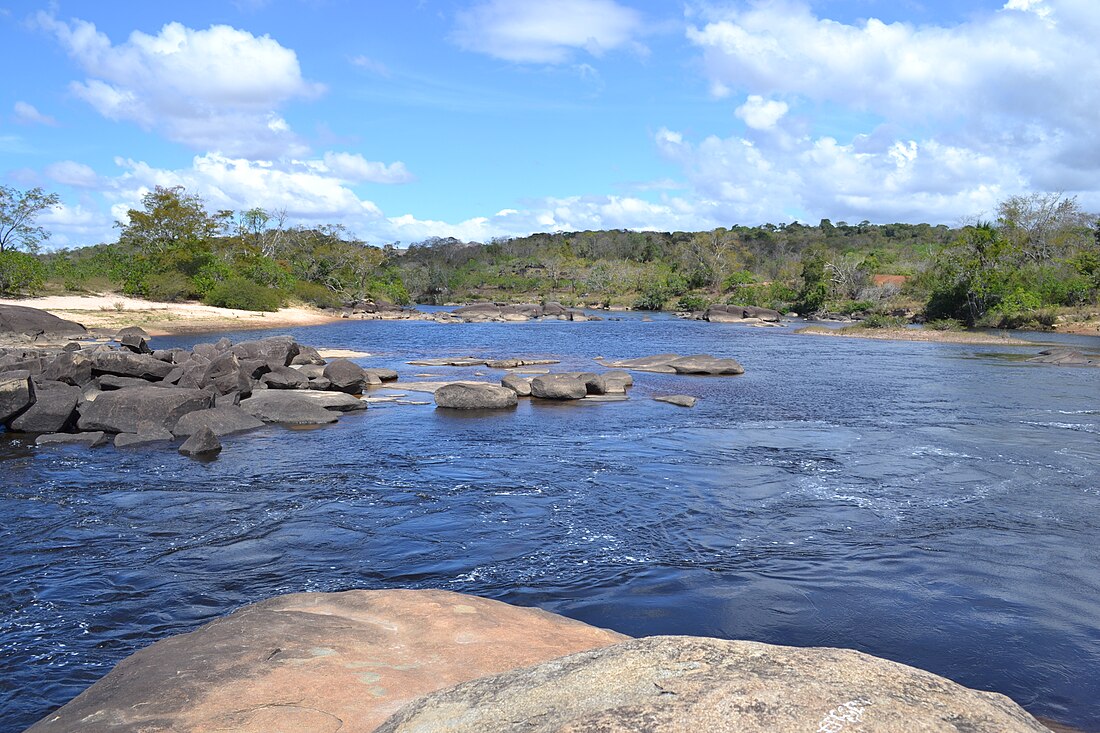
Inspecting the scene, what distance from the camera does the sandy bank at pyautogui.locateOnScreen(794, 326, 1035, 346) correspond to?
45.7m

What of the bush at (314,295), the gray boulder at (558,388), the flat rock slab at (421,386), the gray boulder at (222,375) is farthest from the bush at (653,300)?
the gray boulder at (222,375)

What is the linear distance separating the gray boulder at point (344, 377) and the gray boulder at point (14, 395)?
743cm

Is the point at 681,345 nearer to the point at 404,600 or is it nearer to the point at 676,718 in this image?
the point at 404,600

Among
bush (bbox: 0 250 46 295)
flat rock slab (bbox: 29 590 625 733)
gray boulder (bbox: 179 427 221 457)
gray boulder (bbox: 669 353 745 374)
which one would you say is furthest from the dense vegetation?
flat rock slab (bbox: 29 590 625 733)

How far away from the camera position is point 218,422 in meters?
16.8

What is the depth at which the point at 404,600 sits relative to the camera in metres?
6.56

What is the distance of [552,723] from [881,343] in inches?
1864

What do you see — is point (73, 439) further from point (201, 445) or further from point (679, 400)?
point (679, 400)

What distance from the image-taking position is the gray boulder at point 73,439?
15.7 metres

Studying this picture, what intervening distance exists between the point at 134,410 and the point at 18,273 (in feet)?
145

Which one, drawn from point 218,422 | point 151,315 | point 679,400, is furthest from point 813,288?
point 218,422

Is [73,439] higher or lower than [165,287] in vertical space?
lower

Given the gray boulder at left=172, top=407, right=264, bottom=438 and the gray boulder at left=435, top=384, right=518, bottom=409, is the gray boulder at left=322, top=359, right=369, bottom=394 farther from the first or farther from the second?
the gray boulder at left=172, top=407, right=264, bottom=438

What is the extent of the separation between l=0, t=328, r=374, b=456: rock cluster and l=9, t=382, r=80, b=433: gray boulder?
2cm
